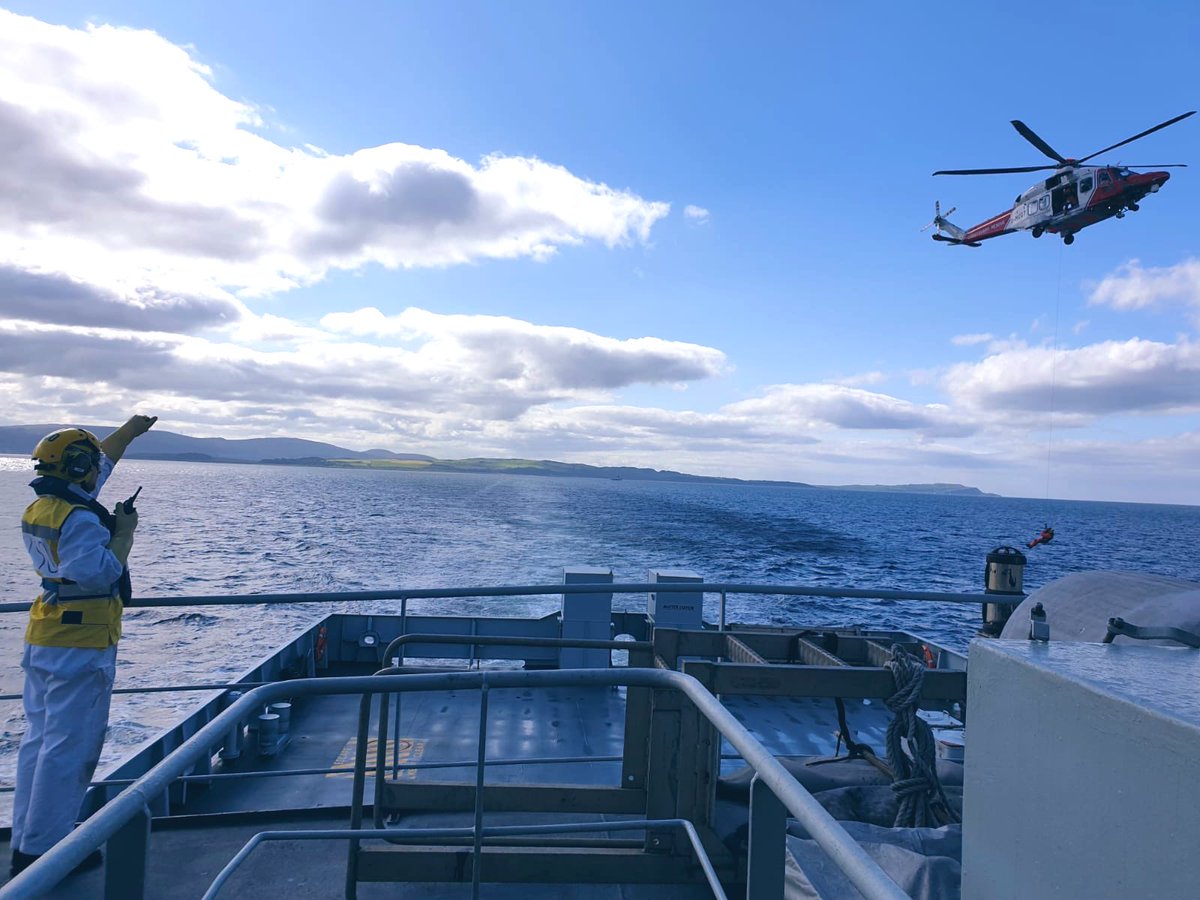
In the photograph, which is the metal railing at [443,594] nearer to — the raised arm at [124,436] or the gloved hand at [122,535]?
the gloved hand at [122,535]

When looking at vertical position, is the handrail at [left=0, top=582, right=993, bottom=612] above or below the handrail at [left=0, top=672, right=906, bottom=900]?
below

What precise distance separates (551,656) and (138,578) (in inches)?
1248

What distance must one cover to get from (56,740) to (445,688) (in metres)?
2.63

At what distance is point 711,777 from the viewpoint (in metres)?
3.97

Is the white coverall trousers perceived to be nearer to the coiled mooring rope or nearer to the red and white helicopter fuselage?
the coiled mooring rope

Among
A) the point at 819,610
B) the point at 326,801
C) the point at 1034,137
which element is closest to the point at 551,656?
the point at 326,801

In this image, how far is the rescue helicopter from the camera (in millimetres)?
22531

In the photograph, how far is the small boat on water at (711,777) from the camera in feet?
5.12

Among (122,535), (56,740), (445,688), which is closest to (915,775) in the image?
(445,688)

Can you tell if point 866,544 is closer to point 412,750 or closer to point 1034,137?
point 1034,137

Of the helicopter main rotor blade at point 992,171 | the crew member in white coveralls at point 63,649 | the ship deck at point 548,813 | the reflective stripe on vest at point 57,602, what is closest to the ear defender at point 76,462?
the crew member in white coveralls at point 63,649

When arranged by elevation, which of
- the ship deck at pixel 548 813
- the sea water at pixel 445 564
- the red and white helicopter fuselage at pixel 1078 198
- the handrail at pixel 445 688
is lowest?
the sea water at pixel 445 564

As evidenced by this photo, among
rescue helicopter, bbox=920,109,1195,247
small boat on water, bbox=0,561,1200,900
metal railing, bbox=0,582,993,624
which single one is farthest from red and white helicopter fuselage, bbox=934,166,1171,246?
metal railing, bbox=0,582,993,624

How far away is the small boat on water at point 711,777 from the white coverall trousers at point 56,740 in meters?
0.33
